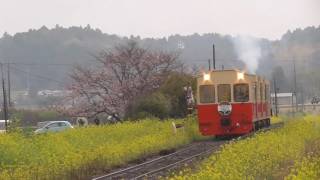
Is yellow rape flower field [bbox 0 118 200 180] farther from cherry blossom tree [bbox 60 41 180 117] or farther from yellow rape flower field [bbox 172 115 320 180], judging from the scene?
cherry blossom tree [bbox 60 41 180 117]

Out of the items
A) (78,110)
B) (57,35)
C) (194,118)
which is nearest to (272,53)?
(57,35)

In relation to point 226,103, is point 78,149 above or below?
below

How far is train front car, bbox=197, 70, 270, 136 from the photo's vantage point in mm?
27953

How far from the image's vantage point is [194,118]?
1356 inches

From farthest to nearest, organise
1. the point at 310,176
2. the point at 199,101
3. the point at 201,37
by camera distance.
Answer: the point at 201,37, the point at 199,101, the point at 310,176

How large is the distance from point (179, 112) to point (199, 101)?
12.5m

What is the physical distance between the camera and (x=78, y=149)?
76.3 ft

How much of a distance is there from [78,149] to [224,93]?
790 cm

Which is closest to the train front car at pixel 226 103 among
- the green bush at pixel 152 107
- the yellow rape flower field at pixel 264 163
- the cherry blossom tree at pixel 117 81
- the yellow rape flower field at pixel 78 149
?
the yellow rape flower field at pixel 78 149

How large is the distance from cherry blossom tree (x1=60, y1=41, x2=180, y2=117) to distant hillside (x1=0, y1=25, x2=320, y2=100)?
6709 centimetres

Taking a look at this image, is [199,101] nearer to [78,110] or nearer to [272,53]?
[78,110]

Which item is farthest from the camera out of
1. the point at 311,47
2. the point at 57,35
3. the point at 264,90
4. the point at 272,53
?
the point at 57,35

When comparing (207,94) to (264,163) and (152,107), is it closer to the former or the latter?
(152,107)

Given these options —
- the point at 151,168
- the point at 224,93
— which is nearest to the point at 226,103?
the point at 224,93
